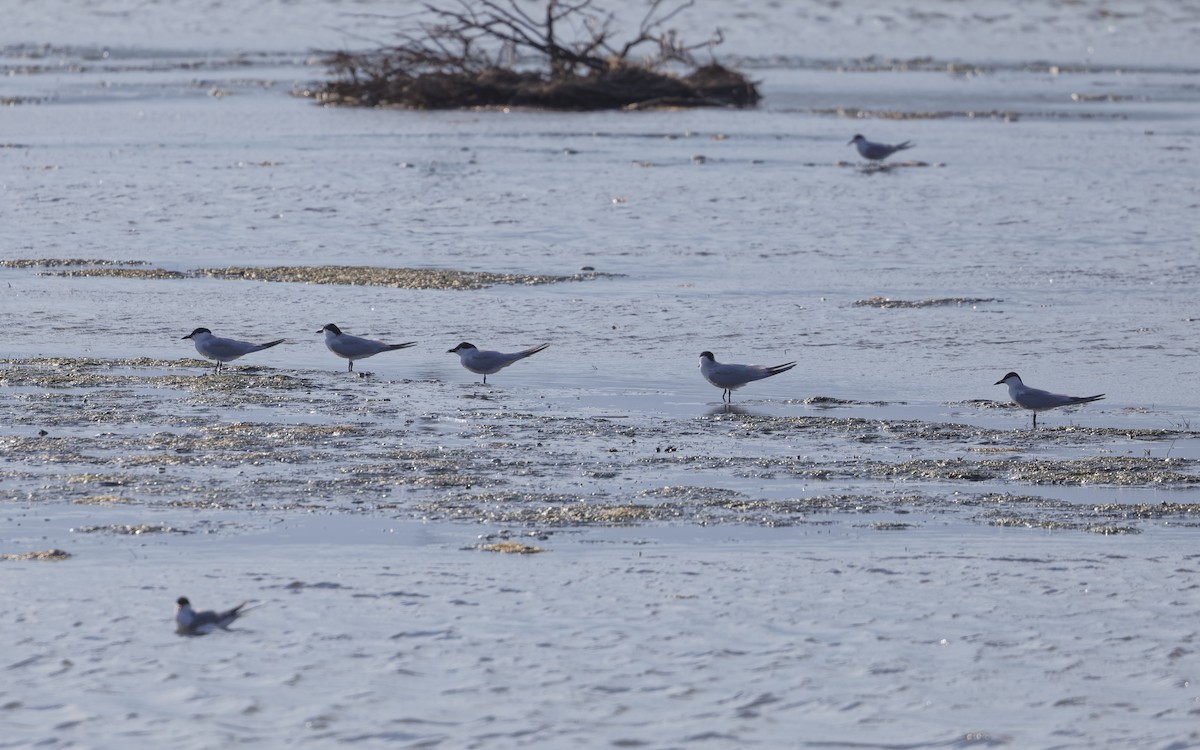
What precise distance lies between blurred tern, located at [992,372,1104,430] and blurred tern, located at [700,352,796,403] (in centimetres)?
138

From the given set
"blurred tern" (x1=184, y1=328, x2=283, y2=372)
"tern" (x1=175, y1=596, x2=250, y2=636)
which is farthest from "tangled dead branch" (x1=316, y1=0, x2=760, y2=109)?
"tern" (x1=175, y1=596, x2=250, y2=636)

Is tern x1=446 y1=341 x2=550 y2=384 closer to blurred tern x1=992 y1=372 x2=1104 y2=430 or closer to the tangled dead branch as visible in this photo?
blurred tern x1=992 y1=372 x2=1104 y2=430

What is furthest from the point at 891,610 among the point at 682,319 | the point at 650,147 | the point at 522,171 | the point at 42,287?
the point at 650,147

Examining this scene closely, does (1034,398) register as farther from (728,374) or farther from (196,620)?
(196,620)

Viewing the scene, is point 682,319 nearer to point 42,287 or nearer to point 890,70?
point 42,287

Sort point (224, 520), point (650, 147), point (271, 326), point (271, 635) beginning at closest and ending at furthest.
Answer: point (271, 635), point (224, 520), point (271, 326), point (650, 147)

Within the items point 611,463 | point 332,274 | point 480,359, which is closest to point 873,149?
point 332,274

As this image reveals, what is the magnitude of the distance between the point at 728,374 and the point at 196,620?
441 centimetres

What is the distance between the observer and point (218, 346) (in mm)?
10430

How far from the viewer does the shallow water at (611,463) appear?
5762 mm

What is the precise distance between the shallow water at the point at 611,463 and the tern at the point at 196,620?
0.20 feet

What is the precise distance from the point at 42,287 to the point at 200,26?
3687 cm

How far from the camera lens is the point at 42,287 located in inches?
526

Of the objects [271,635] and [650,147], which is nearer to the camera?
[271,635]
